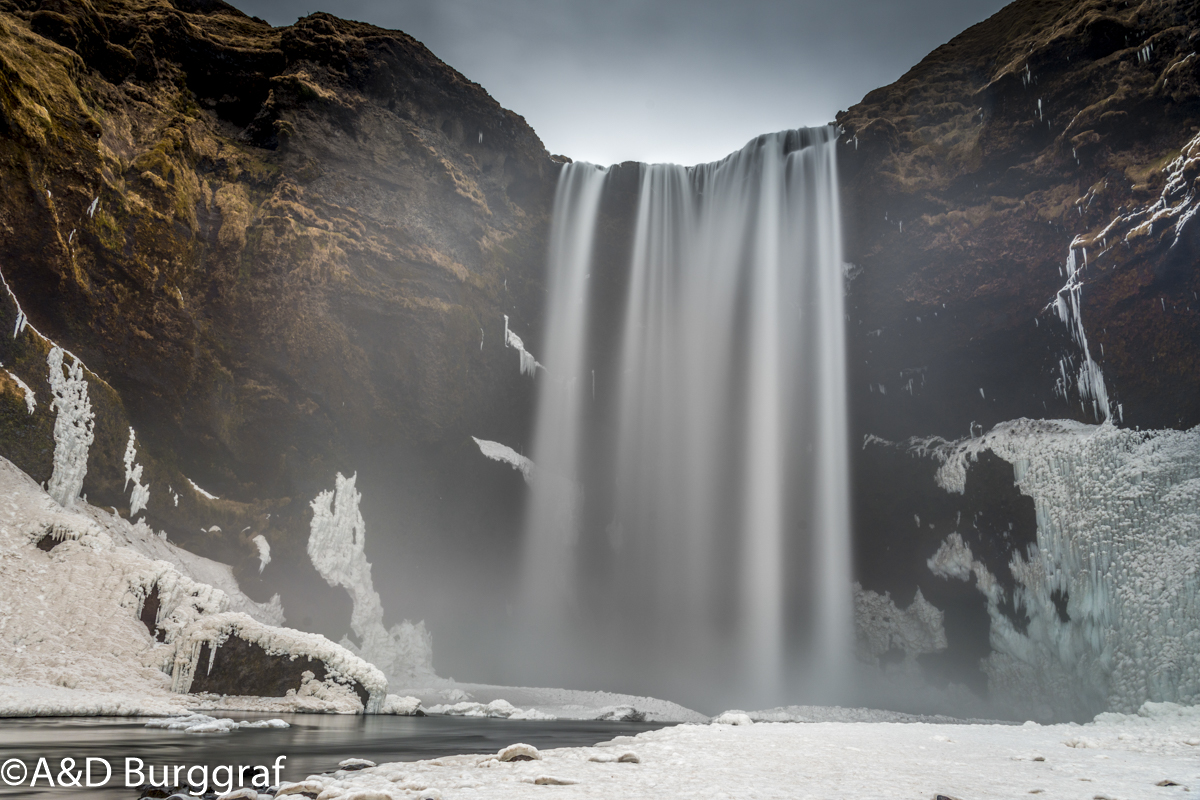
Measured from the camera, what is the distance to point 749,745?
7.94m

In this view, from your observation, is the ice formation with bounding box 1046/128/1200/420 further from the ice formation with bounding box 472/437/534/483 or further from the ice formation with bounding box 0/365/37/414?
the ice formation with bounding box 0/365/37/414

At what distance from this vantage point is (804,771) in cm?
583

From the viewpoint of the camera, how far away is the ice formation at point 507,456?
989 inches

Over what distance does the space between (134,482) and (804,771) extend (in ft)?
58.2

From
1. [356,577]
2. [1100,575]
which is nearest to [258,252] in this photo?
[356,577]

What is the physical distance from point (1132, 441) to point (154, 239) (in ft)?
90.9

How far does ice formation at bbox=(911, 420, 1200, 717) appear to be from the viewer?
1482 centimetres

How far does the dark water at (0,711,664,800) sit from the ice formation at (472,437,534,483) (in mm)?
13521

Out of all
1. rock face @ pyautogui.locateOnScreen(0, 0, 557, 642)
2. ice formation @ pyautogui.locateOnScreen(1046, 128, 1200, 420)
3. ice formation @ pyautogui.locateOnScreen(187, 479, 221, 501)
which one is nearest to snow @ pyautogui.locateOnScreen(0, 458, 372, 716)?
rock face @ pyautogui.locateOnScreen(0, 0, 557, 642)

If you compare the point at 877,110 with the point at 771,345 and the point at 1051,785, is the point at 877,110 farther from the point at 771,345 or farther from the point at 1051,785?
the point at 1051,785

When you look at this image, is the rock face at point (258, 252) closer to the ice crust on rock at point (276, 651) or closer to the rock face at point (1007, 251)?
the ice crust on rock at point (276, 651)

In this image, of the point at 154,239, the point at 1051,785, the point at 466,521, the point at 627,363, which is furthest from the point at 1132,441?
the point at 154,239

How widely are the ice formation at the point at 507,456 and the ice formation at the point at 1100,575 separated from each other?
1721 cm

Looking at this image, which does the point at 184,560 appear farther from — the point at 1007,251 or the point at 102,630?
the point at 1007,251
